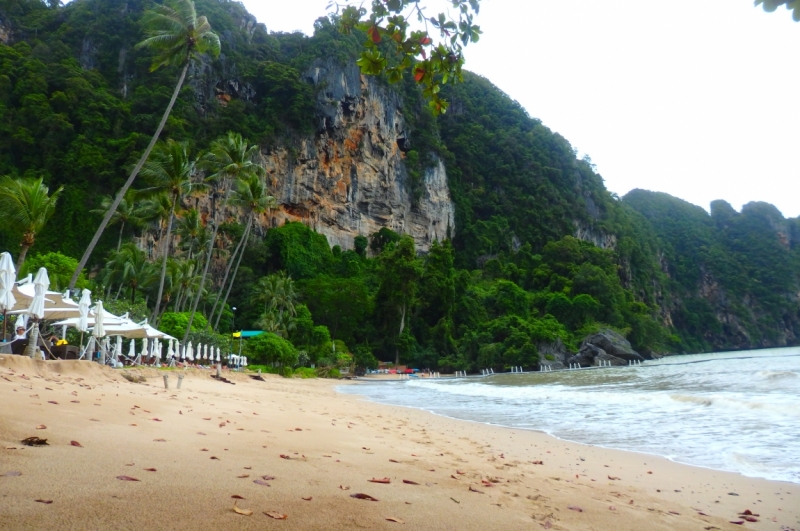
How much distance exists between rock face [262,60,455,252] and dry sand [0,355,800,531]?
5257cm

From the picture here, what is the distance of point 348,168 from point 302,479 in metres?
62.2

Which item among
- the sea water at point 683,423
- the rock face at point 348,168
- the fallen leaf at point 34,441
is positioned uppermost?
the rock face at point 348,168

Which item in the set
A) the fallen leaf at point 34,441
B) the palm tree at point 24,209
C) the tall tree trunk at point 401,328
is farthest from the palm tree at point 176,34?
the tall tree trunk at point 401,328

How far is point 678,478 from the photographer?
5.11 m

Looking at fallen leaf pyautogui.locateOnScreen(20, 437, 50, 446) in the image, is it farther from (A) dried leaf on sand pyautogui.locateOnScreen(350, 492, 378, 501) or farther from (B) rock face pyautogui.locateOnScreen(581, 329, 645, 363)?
(B) rock face pyautogui.locateOnScreen(581, 329, 645, 363)

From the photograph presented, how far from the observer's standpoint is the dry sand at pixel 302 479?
218 cm

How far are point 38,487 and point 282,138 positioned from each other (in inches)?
2327

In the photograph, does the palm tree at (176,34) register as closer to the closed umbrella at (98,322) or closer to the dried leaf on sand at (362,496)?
the closed umbrella at (98,322)

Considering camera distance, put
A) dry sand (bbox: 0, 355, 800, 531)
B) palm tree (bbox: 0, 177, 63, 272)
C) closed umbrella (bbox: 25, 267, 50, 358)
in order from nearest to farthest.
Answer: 1. dry sand (bbox: 0, 355, 800, 531)
2. closed umbrella (bbox: 25, 267, 50, 358)
3. palm tree (bbox: 0, 177, 63, 272)

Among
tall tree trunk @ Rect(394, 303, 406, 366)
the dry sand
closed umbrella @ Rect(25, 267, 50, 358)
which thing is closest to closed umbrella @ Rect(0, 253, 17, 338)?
closed umbrella @ Rect(25, 267, 50, 358)

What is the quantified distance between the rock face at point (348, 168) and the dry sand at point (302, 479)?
5257cm

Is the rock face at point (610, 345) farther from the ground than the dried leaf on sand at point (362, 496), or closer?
farther from the ground

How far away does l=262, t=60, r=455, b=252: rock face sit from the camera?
192 ft

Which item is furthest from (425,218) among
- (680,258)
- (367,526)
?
(680,258)
